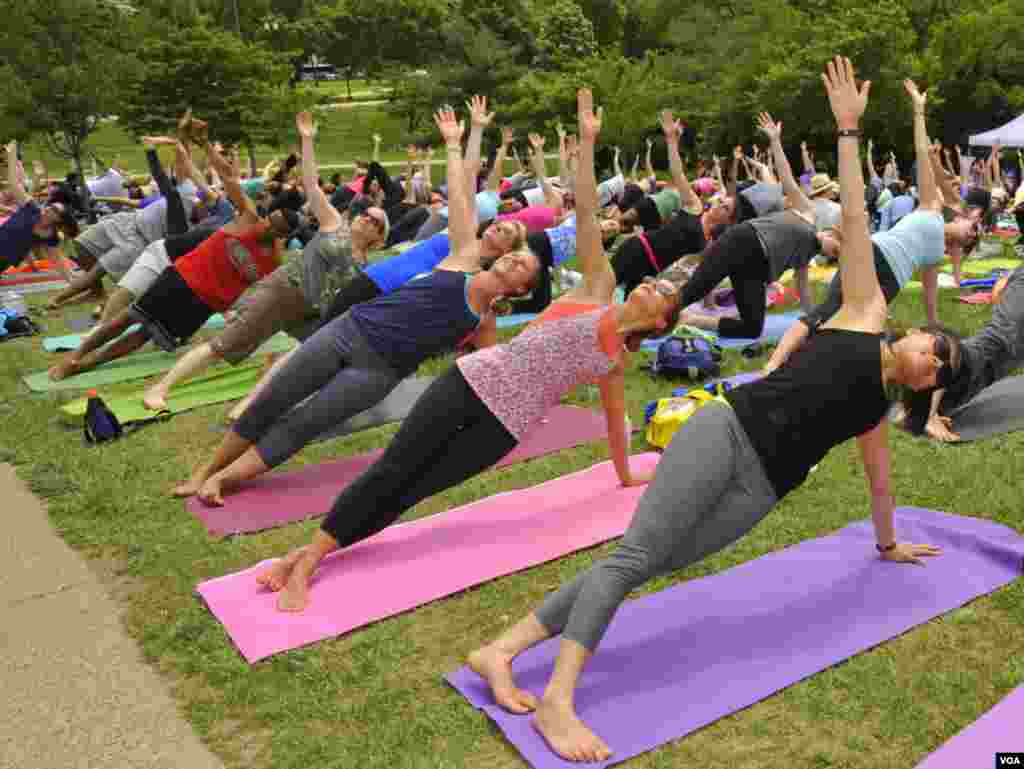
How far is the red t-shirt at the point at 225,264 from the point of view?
7.46 metres

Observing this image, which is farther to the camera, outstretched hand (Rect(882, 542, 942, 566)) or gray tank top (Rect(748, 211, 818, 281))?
gray tank top (Rect(748, 211, 818, 281))

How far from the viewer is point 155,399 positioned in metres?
7.32

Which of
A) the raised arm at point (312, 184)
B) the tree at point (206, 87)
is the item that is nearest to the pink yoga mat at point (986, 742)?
the raised arm at point (312, 184)

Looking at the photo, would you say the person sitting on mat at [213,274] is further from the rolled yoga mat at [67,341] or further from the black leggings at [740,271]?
the black leggings at [740,271]

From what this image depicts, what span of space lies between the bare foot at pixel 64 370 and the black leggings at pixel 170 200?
1.57m

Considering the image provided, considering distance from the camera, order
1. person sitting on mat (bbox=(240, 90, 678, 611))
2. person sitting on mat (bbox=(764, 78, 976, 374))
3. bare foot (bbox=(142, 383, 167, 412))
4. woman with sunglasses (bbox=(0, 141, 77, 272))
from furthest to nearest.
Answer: woman with sunglasses (bbox=(0, 141, 77, 272))
bare foot (bbox=(142, 383, 167, 412))
person sitting on mat (bbox=(764, 78, 976, 374))
person sitting on mat (bbox=(240, 90, 678, 611))

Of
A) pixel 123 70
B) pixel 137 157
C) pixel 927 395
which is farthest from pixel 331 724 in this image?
pixel 137 157

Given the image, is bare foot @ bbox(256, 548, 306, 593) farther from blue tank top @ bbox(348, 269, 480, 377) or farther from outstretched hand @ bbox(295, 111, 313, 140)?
outstretched hand @ bbox(295, 111, 313, 140)

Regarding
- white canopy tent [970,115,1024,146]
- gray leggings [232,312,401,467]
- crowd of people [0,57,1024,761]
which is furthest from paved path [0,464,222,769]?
white canopy tent [970,115,1024,146]

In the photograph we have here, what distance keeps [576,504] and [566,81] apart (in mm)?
26009

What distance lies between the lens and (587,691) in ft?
11.1

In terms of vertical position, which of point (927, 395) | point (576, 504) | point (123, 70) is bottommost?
point (576, 504)

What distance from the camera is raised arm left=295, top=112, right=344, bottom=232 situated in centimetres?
650

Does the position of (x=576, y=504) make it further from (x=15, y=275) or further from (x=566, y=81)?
(x=566, y=81)
